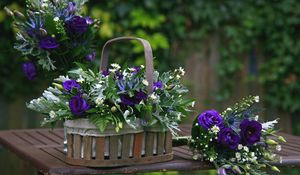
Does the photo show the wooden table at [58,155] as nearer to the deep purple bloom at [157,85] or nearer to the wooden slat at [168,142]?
the wooden slat at [168,142]

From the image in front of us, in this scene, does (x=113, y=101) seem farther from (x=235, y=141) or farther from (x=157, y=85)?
(x=235, y=141)

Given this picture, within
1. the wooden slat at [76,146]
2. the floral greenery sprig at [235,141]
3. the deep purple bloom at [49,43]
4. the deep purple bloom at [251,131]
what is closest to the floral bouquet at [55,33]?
the deep purple bloom at [49,43]

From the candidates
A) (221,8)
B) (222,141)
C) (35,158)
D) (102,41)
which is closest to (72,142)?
(35,158)

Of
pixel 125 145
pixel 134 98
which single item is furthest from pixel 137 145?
pixel 134 98

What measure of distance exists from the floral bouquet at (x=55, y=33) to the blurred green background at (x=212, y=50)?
1720 millimetres

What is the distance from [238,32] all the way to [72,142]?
2569 millimetres

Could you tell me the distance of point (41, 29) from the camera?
1952 millimetres

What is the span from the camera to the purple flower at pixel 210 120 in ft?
5.74

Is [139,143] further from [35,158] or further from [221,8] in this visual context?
[221,8]

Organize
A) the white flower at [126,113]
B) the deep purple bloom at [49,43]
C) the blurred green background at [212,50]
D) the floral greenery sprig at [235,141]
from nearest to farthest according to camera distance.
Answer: the white flower at [126,113], the floral greenery sprig at [235,141], the deep purple bloom at [49,43], the blurred green background at [212,50]

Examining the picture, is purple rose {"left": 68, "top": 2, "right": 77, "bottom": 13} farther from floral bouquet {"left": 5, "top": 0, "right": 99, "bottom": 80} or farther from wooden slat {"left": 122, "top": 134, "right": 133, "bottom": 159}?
wooden slat {"left": 122, "top": 134, "right": 133, "bottom": 159}

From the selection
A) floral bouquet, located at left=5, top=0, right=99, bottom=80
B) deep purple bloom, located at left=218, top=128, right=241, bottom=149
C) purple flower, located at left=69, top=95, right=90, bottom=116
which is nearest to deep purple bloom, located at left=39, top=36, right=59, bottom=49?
floral bouquet, located at left=5, top=0, right=99, bottom=80

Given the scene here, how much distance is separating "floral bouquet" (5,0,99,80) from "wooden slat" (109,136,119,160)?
484 millimetres

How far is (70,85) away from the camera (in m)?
1.68
